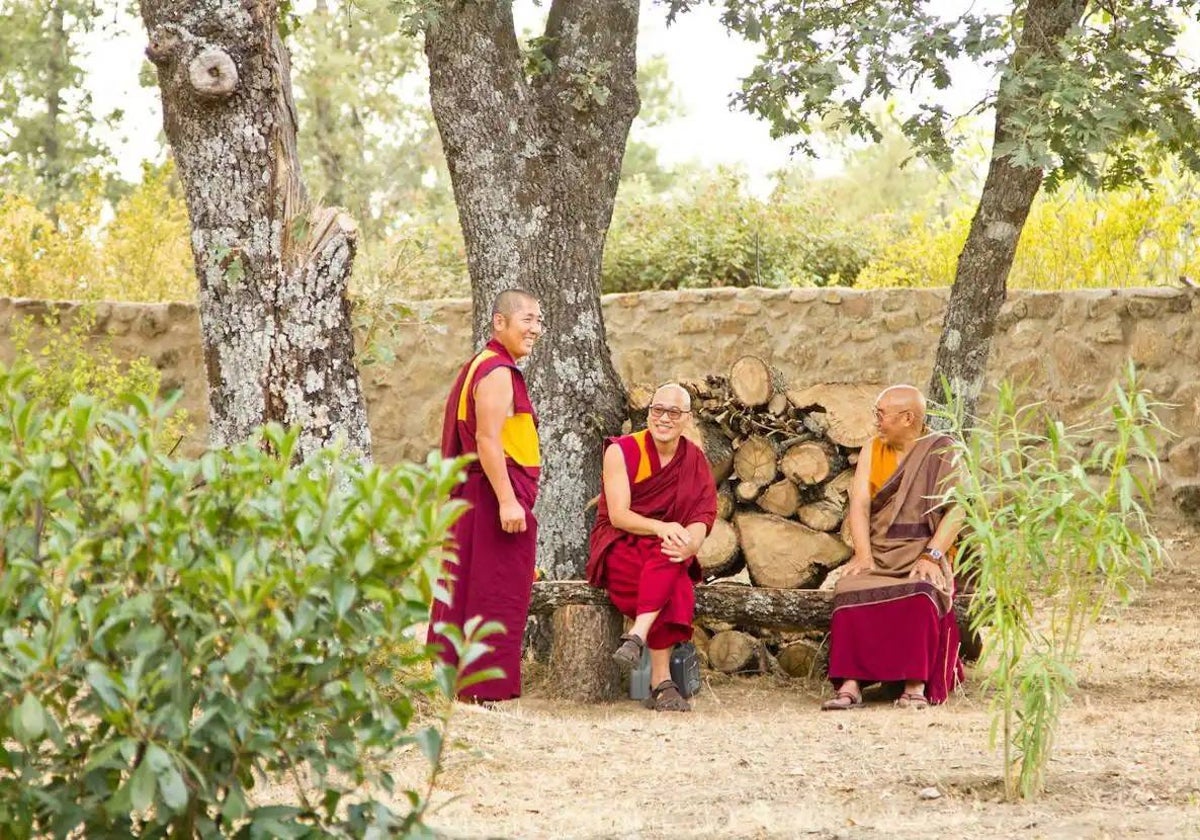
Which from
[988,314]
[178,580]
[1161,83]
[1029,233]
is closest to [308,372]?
[178,580]

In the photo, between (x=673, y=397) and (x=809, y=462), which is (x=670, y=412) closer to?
(x=673, y=397)

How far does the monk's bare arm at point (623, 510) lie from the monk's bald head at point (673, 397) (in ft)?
0.86

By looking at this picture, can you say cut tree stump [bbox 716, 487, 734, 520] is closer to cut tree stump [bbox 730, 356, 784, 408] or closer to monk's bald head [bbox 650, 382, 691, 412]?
cut tree stump [bbox 730, 356, 784, 408]

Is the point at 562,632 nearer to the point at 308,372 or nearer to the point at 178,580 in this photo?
the point at 308,372

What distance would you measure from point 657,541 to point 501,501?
2.45ft

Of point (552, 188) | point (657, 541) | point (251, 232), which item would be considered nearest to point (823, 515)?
point (657, 541)

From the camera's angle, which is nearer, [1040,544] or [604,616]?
[1040,544]

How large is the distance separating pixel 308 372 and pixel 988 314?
128 inches

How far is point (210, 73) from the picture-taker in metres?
4.55

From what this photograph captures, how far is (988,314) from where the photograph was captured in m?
6.60

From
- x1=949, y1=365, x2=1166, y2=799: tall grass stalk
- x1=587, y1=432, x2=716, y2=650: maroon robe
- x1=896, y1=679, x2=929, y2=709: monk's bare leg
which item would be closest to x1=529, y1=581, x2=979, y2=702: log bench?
x1=587, y1=432, x2=716, y2=650: maroon robe

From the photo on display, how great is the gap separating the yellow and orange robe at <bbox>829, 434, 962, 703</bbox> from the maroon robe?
598mm

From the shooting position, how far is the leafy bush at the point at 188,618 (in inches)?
90.1

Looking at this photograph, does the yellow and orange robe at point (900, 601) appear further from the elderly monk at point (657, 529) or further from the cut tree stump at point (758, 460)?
the elderly monk at point (657, 529)
